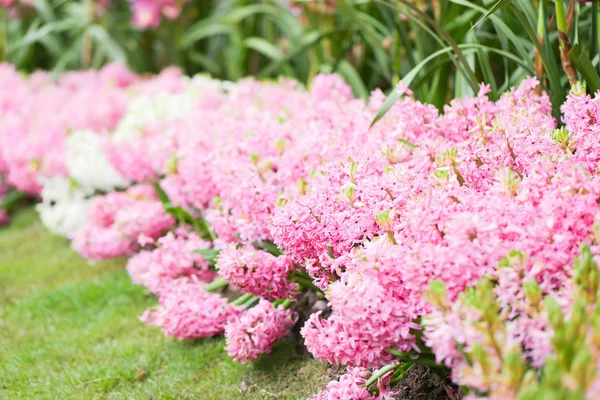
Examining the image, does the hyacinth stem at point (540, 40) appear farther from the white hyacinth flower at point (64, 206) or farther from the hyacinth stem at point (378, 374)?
the white hyacinth flower at point (64, 206)

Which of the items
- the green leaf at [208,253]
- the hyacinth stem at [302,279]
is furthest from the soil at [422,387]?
the green leaf at [208,253]

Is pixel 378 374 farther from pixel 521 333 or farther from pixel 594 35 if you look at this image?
pixel 594 35

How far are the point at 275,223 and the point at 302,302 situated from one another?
2.45 feet

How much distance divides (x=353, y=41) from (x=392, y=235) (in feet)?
9.21

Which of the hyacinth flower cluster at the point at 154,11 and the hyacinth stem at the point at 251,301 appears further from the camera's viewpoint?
the hyacinth flower cluster at the point at 154,11

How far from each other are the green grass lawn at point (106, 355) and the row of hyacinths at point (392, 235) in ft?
0.35

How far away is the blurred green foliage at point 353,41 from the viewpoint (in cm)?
241

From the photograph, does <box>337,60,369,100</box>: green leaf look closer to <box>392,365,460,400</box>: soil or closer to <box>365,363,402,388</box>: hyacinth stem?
<box>392,365,460,400</box>: soil

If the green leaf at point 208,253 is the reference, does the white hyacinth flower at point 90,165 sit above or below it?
below

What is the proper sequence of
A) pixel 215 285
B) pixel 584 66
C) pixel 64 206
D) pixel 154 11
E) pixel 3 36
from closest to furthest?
pixel 584 66
pixel 215 285
pixel 64 206
pixel 154 11
pixel 3 36

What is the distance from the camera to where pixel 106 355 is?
8.48 feet

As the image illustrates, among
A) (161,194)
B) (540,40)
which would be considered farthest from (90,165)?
(540,40)

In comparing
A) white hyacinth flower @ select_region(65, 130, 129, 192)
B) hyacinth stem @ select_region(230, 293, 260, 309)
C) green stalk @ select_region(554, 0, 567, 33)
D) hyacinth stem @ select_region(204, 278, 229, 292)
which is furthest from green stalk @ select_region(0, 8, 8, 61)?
green stalk @ select_region(554, 0, 567, 33)

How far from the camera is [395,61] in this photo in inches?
134
